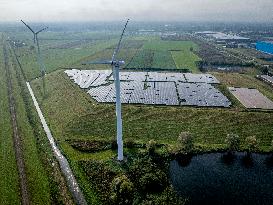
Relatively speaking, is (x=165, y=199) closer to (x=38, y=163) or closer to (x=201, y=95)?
(x=38, y=163)

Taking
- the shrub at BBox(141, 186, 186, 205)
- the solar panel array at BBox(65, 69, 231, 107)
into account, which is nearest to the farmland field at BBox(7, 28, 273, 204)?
the solar panel array at BBox(65, 69, 231, 107)

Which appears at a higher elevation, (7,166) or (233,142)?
(233,142)

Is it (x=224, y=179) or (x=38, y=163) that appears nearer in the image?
(x=224, y=179)

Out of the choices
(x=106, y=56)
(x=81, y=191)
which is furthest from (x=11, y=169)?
(x=106, y=56)

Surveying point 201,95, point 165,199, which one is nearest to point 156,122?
point 201,95

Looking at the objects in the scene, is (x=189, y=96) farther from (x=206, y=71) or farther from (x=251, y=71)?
(x=251, y=71)

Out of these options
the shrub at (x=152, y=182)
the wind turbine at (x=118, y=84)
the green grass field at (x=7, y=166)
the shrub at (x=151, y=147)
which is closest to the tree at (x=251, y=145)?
the shrub at (x=151, y=147)

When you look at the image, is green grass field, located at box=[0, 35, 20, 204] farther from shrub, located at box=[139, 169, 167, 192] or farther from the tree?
the tree
